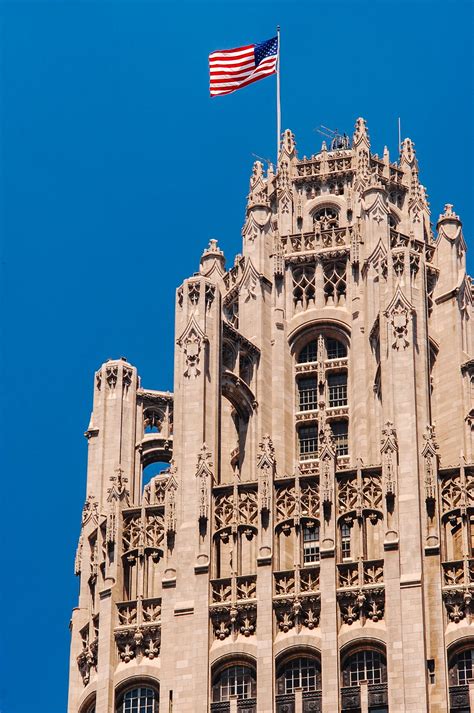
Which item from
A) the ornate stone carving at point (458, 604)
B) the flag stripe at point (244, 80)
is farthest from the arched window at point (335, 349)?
the ornate stone carving at point (458, 604)

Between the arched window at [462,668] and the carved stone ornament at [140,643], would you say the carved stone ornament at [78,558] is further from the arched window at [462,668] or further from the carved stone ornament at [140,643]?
the arched window at [462,668]

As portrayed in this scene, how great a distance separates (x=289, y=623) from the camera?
10619 centimetres

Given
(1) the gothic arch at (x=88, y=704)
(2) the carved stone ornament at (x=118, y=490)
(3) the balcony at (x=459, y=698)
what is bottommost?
(3) the balcony at (x=459, y=698)

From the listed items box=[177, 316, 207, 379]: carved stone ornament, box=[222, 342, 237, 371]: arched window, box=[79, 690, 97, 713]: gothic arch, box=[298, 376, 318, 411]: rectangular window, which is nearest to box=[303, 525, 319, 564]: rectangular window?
box=[177, 316, 207, 379]: carved stone ornament

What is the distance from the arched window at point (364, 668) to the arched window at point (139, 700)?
26.7ft

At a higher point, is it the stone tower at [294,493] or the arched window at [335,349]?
the arched window at [335,349]

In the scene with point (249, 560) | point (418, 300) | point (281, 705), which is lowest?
point (281, 705)

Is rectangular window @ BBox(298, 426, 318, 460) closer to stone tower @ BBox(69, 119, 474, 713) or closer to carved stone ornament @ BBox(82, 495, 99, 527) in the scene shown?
stone tower @ BBox(69, 119, 474, 713)

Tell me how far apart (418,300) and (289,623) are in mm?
16869

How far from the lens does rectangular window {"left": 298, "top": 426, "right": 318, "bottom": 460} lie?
4683 inches

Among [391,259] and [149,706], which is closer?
[149,706]

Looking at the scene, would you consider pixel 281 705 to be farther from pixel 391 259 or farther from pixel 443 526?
pixel 391 259

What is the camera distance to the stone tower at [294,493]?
345 ft

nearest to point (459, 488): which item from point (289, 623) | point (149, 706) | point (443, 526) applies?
point (443, 526)
